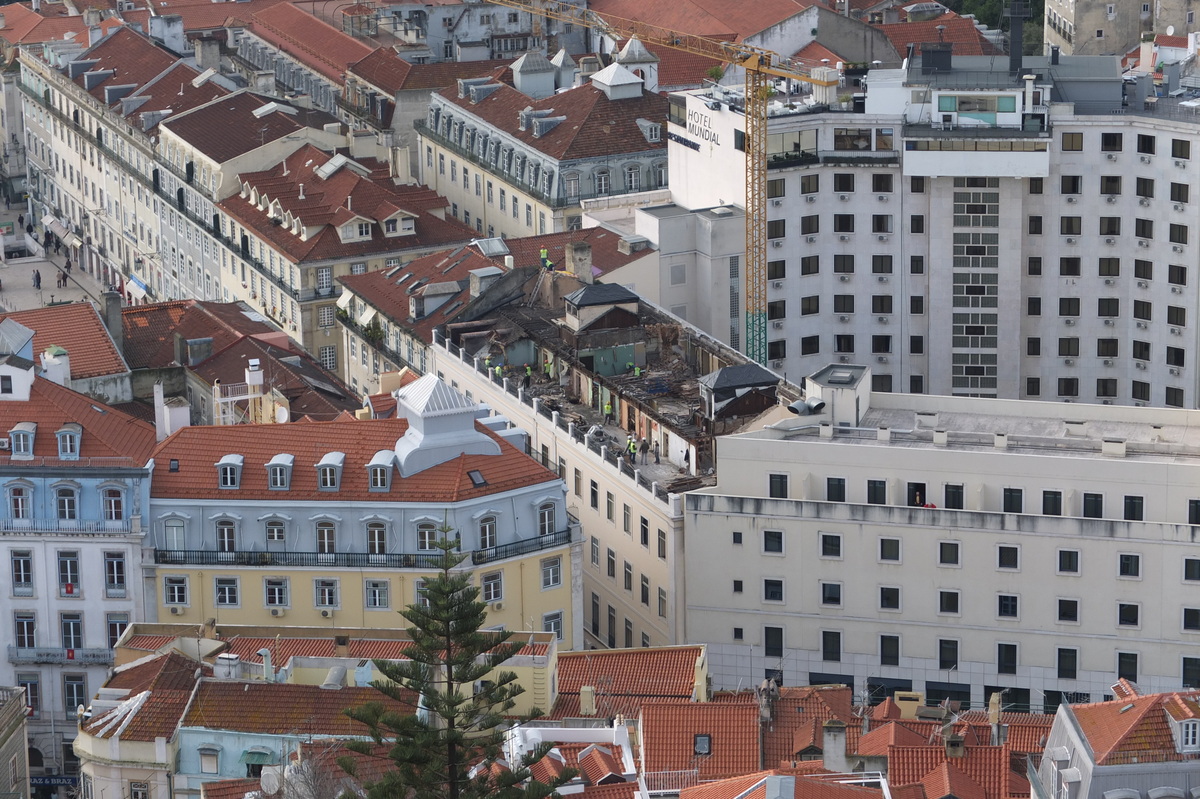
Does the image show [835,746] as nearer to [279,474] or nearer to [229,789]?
[229,789]

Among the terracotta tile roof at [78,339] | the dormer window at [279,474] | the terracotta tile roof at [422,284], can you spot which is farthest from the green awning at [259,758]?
the terracotta tile roof at [422,284]

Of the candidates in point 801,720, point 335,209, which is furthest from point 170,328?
point 801,720

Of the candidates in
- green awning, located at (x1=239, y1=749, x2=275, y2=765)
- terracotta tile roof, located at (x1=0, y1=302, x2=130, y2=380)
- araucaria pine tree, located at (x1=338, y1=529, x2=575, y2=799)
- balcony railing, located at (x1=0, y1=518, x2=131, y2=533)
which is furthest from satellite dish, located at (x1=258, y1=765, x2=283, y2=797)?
terracotta tile roof, located at (x1=0, y1=302, x2=130, y2=380)

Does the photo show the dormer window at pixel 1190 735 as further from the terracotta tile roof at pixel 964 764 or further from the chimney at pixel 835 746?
the chimney at pixel 835 746

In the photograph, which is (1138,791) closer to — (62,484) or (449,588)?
(449,588)

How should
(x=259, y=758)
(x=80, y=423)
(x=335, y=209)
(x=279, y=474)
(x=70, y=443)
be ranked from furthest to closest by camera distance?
(x=335, y=209)
(x=80, y=423)
(x=70, y=443)
(x=279, y=474)
(x=259, y=758)

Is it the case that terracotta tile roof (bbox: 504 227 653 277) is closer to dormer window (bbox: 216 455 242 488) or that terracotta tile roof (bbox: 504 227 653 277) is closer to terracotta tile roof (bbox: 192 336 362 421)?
terracotta tile roof (bbox: 192 336 362 421)
